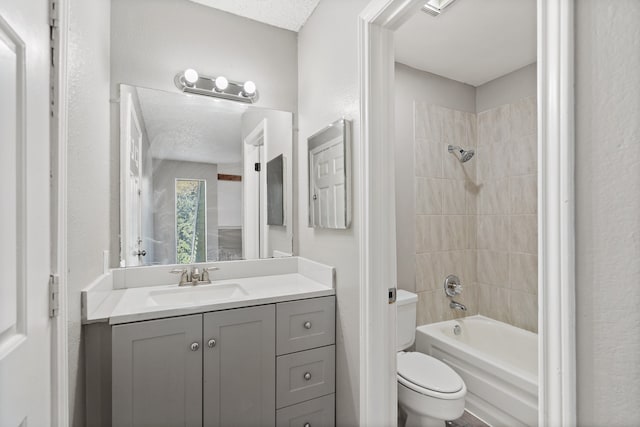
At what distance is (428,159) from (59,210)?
2.29 m

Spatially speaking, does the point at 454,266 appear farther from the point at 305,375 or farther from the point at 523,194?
the point at 305,375

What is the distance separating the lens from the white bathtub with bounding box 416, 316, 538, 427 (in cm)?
170

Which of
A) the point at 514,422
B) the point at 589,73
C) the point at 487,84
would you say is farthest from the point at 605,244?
the point at 487,84

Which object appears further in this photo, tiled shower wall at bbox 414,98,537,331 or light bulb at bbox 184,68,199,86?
tiled shower wall at bbox 414,98,537,331

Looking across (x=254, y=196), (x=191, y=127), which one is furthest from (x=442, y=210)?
(x=191, y=127)

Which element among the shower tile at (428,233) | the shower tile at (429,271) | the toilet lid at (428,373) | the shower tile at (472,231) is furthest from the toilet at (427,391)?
the shower tile at (472,231)

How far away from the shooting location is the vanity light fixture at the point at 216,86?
69.1 inches

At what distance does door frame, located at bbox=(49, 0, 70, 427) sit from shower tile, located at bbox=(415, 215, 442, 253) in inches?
82.9

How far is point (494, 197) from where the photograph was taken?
8.29ft

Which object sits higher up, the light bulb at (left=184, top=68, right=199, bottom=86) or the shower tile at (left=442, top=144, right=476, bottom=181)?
the light bulb at (left=184, top=68, right=199, bottom=86)

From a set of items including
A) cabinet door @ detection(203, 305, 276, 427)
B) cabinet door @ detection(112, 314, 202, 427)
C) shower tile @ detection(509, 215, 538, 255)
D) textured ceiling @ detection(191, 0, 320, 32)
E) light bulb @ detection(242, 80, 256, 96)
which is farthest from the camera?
shower tile @ detection(509, 215, 538, 255)

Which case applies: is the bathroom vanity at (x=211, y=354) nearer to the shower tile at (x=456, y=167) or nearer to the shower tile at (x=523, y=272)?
the shower tile at (x=456, y=167)

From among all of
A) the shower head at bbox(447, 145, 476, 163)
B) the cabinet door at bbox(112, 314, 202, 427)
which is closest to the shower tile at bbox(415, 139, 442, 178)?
the shower head at bbox(447, 145, 476, 163)

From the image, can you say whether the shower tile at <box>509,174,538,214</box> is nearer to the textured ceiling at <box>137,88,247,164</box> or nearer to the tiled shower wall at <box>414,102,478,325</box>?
the tiled shower wall at <box>414,102,478,325</box>
